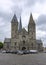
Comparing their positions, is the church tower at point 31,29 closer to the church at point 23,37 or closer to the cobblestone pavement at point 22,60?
the church at point 23,37

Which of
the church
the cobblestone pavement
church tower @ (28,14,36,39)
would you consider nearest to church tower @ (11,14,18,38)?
the church

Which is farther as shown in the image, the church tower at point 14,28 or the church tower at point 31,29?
the church tower at point 31,29

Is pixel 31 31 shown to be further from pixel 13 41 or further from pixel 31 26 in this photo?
pixel 13 41

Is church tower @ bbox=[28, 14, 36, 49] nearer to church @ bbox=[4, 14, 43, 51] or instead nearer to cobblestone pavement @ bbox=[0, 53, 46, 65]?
church @ bbox=[4, 14, 43, 51]

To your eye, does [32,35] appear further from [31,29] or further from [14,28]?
[14,28]

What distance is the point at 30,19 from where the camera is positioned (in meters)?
118

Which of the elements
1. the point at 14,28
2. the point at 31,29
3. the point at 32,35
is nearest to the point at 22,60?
the point at 14,28

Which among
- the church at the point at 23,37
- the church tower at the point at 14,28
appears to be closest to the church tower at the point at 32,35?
the church at the point at 23,37

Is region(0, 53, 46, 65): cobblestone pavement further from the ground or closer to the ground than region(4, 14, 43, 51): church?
closer to the ground

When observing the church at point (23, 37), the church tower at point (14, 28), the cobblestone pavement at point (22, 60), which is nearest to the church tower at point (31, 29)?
the church at point (23, 37)

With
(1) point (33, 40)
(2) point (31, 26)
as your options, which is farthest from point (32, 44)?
(2) point (31, 26)

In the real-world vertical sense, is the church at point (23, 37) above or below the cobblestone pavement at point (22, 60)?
above

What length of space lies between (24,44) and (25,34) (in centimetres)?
634

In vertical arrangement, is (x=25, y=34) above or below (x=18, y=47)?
above
